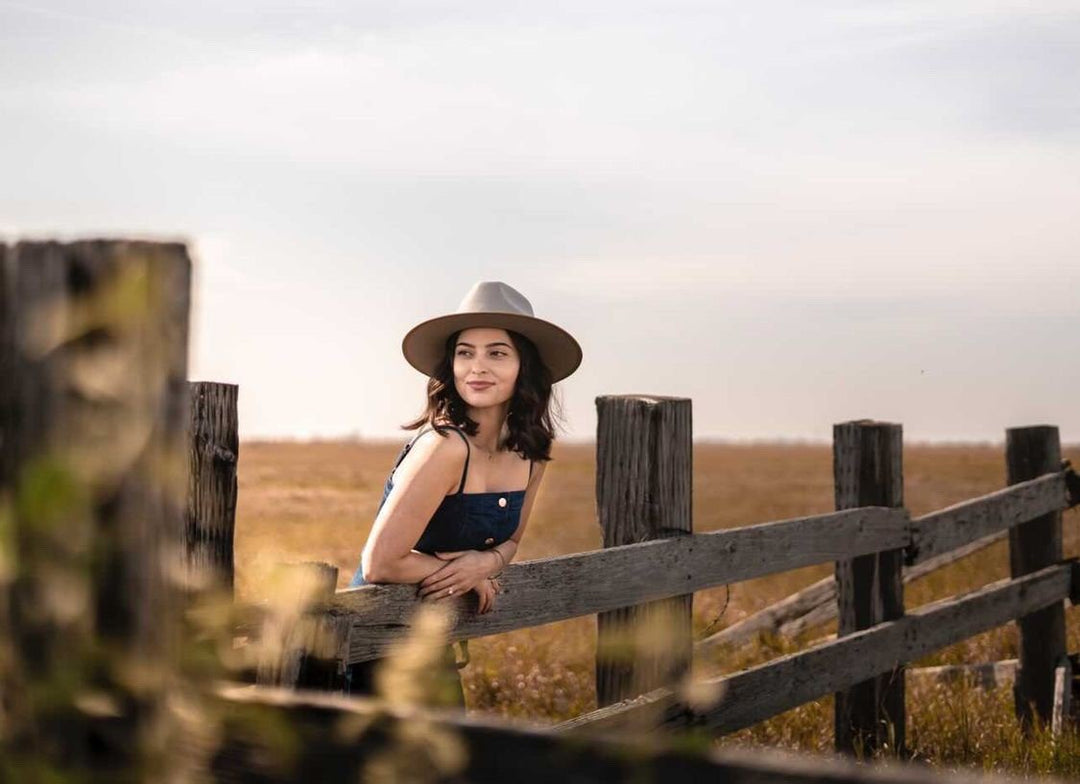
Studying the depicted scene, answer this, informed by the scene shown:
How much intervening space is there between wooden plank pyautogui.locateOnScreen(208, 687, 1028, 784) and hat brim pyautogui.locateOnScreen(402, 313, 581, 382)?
3.08 metres

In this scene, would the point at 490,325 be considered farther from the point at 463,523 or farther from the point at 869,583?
the point at 869,583

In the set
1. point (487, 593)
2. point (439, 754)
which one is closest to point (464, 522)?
point (487, 593)

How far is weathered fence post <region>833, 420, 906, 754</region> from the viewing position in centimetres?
596

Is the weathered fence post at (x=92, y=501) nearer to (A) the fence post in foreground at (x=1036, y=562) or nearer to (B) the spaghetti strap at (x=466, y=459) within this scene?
(B) the spaghetti strap at (x=466, y=459)

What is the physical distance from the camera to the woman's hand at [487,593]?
143 inches

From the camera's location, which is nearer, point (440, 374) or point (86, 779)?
point (86, 779)

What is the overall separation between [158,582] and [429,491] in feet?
8.38

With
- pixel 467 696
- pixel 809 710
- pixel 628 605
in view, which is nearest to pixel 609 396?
pixel 628 605

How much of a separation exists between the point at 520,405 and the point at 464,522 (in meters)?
0.56

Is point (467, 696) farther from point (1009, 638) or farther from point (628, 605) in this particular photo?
point (1009, 638)

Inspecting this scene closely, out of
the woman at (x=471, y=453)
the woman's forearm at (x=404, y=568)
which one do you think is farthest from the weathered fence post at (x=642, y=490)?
the woman's forearm at (x=404, y=568)

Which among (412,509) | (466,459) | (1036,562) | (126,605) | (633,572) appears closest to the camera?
(126,605)

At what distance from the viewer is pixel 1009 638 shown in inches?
368

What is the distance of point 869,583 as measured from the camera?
235 inches
